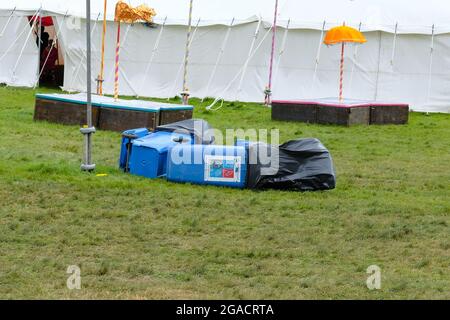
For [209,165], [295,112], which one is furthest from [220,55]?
[209,165]

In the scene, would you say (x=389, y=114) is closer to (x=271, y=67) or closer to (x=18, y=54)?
(x=271, y=67)

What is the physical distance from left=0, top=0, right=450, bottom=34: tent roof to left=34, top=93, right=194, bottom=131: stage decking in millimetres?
8901

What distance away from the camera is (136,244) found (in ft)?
26.6

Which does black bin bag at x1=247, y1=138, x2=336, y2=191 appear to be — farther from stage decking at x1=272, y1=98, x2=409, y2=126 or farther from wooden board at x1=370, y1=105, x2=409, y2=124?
wooden board at x1=370, y1=105, x2=409, y2=124

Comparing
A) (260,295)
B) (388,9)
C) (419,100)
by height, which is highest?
(388,9)

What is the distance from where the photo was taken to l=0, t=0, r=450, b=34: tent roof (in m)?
24.3

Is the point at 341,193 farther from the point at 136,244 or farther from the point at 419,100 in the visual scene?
the point at 419,100

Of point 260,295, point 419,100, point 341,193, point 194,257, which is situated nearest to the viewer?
point 260,295

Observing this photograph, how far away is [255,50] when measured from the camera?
2512cm

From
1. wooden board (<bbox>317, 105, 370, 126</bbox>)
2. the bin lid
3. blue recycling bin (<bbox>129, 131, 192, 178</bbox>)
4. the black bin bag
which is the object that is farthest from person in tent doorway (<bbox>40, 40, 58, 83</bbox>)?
the black bin bag
